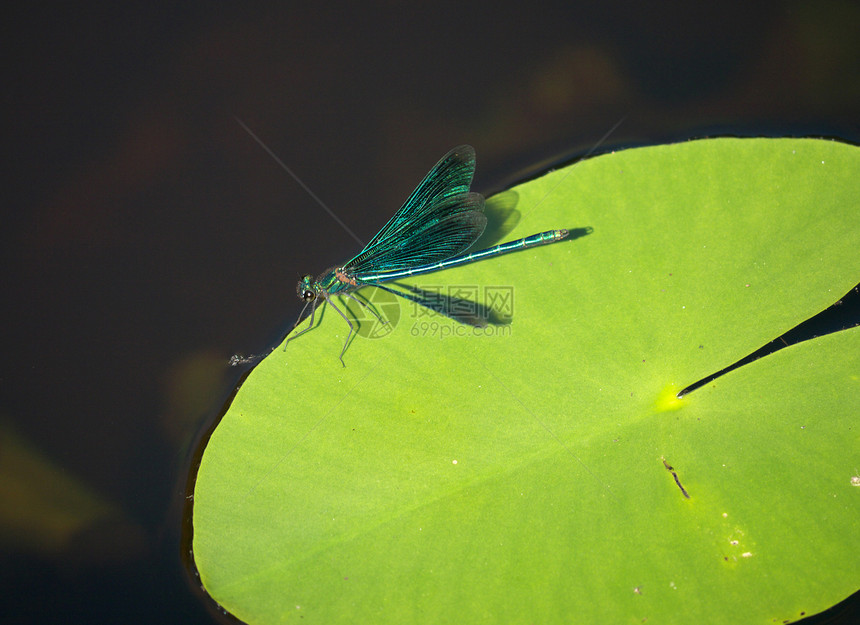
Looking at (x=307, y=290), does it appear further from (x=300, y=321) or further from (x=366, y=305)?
(x=366, y=305)

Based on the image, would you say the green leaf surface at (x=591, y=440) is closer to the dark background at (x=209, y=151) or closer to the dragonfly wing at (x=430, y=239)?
the dragonfly wing at (x=430, y=239)

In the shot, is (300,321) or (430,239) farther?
(430,239)

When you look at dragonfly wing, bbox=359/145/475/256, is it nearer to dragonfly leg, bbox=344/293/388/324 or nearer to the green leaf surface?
dragonfly leg, bbox=344/293/388/324

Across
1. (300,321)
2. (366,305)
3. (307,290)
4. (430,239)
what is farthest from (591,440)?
(307,290)

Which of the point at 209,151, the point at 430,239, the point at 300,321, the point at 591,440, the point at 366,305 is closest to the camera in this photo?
the point at 591,440

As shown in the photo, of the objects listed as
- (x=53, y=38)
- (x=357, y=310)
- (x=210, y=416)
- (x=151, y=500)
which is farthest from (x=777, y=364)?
(x=53, y=38)

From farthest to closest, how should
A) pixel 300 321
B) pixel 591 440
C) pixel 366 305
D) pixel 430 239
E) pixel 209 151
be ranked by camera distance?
pixel 209 151 < pixel 430 239 < pixel 366 305 < pixel 300 321 < pixel 591 440

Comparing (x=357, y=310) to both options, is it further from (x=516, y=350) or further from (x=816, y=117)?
(x=816, y=117)
